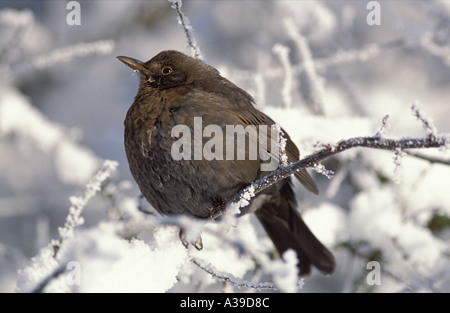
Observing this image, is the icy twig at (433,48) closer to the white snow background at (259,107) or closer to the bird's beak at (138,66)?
the white snow background at (259,107)

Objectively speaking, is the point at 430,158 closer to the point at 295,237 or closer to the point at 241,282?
the point at 295,237

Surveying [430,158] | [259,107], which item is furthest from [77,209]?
[430,158]

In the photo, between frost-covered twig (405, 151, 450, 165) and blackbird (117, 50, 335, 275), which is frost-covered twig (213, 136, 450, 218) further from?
frost-covered twig (405, 151, 450, 165)

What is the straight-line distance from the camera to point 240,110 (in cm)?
391

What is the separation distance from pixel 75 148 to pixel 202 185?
2.83m

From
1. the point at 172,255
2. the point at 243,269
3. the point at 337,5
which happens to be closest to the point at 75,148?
the point at 243,269

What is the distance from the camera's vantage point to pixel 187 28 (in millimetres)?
3711

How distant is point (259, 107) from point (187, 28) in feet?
3.54

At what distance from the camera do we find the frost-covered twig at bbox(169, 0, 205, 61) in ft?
11.5

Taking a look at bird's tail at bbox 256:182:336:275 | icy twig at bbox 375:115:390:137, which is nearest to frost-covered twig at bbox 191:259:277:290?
icy twig at bbox 375:115:390:137

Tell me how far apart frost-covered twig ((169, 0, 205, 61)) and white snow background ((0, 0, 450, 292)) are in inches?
36.5

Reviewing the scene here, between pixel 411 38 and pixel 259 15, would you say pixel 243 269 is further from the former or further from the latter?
pixel 259 15

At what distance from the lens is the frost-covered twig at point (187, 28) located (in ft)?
11.5

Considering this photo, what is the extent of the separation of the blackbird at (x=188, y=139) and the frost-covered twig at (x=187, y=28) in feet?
0.53
